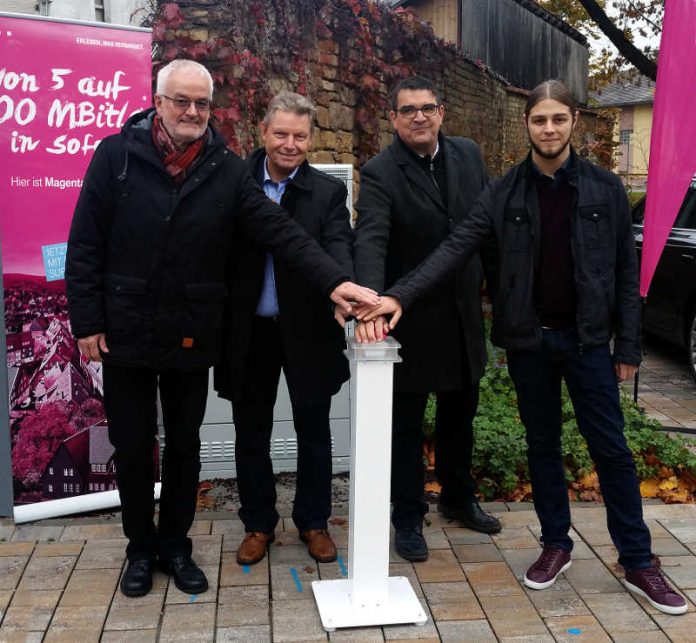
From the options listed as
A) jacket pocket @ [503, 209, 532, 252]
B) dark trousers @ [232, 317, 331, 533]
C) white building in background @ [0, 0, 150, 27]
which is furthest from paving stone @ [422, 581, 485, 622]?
white building in background @ [0, 0, 150, 27]

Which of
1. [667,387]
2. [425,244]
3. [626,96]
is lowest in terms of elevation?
[667,387]

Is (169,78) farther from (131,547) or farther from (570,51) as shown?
(570,51)

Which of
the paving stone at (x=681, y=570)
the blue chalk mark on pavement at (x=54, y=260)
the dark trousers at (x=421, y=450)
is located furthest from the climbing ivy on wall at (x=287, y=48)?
the paving stone at (x=681, y=570)

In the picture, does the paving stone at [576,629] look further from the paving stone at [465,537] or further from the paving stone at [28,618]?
the paving stone at [28,618]

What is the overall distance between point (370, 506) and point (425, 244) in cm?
107

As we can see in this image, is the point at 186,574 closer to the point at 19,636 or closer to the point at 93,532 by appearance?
the point at 19,636

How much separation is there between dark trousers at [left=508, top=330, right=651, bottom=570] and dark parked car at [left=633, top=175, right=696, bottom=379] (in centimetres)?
381

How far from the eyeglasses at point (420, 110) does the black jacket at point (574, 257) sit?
0.38 meters

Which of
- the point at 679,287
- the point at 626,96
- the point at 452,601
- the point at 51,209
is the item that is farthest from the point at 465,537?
the point at 626,96

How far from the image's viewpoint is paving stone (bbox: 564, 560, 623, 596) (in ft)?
10.7

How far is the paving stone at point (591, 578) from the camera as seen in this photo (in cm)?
326

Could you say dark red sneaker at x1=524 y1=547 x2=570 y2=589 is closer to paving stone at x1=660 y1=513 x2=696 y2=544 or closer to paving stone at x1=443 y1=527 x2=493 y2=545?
paving stone at x1=443 y1=527 x2=493 y2=545

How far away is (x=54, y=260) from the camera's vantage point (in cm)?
373

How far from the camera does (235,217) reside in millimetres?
3164
